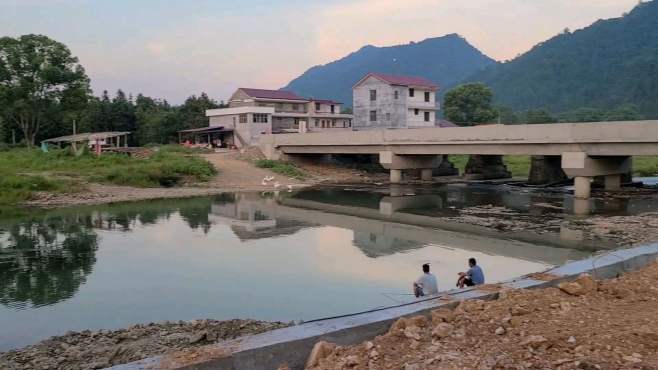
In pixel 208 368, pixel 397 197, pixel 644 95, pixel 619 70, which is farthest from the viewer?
pixel 619 70

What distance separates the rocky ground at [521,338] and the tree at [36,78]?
4918cm

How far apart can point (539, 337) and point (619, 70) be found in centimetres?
11936

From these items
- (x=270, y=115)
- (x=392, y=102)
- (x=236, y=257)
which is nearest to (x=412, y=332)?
(x=236, y=257)

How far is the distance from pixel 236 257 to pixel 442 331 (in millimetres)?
11265

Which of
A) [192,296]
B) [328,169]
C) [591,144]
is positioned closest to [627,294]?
[192,296]

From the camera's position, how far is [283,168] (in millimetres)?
43906

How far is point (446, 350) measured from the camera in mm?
5215

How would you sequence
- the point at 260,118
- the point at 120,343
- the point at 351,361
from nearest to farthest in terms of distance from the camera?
the point at 351,361 → the point at 120,343 → the point at 260,118

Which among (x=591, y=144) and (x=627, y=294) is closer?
(x=627, y=294)

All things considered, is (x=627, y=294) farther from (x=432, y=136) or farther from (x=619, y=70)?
(x=619, y=70)

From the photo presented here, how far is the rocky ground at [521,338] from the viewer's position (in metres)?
4.90

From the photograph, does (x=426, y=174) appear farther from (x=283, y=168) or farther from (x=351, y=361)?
(x=351, y=361)

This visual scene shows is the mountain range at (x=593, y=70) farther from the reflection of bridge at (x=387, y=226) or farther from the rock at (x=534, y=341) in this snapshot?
the rock at (x=534, y=341)

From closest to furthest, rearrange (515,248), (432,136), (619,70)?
(515,248)
(432,136)
(619,70)
